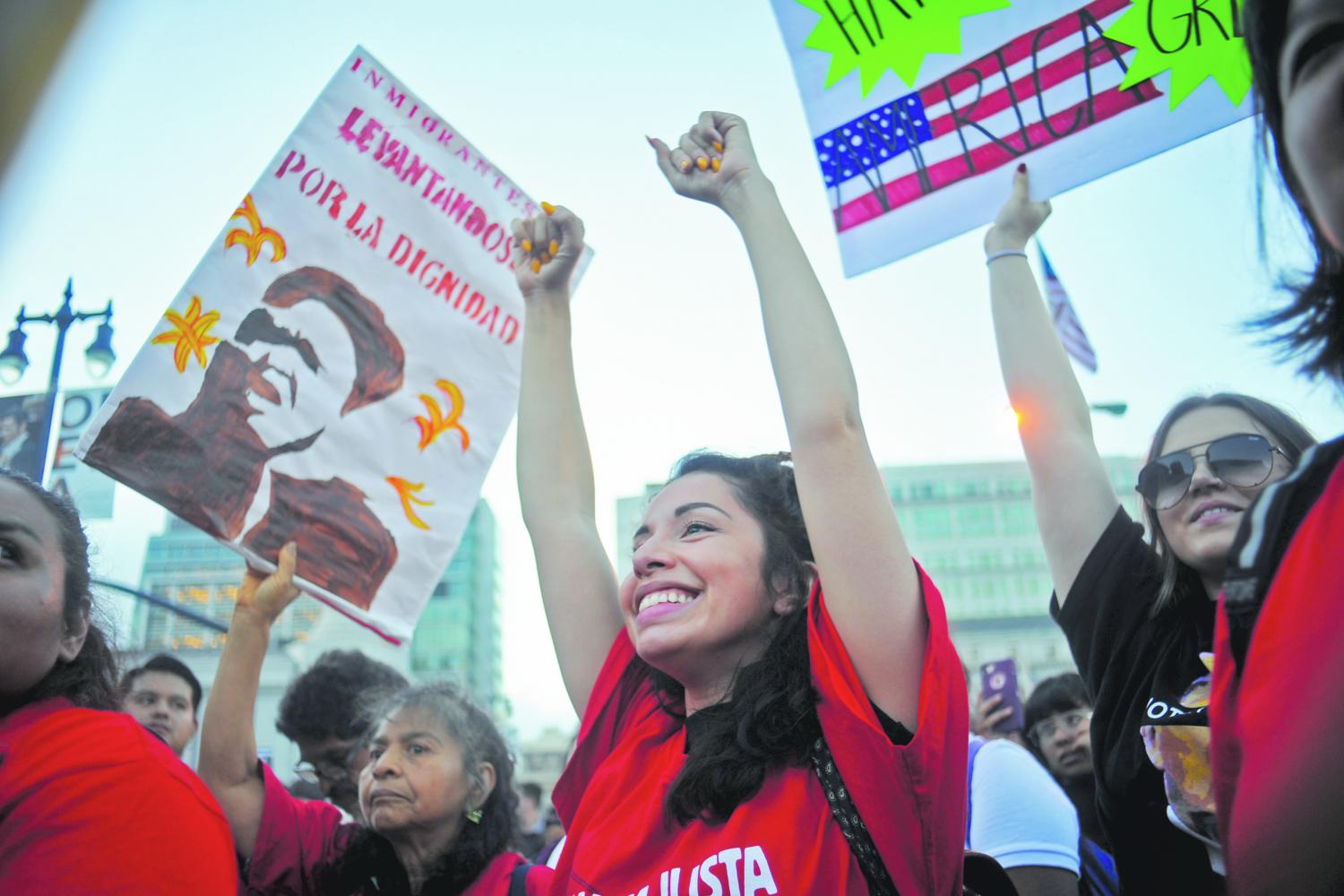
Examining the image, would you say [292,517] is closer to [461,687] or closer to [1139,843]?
[461,687]

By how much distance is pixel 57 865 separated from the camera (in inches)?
57.8

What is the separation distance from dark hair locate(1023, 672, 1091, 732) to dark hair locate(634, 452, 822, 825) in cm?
271

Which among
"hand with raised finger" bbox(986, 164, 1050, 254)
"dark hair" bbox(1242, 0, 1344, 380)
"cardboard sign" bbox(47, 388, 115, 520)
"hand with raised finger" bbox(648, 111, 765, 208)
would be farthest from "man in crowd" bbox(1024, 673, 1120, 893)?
"cardboard sign" bbox(47, 388, 115, 520)

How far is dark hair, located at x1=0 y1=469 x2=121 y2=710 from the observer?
2.03 metres

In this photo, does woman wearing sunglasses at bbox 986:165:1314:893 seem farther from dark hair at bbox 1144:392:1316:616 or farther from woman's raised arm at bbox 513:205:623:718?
woman's raised arm at bbox 513:205:623:718

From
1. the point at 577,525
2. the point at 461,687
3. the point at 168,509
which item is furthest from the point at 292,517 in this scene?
the point at 577,525

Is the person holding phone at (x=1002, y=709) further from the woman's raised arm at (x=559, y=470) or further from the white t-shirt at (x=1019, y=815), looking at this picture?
the woman's raised arm at (x=559, y=470)

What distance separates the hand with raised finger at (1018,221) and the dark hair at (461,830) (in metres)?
2.27

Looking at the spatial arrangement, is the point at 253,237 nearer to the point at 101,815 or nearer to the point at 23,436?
the point at 23,436

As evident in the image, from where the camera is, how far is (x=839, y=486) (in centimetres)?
183

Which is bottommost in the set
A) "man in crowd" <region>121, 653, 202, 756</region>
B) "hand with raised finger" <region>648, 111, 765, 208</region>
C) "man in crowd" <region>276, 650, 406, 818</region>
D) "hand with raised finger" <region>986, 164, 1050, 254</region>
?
"man in crowd" <region>121, 653, 202, 756</region>

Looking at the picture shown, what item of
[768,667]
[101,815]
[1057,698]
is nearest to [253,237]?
[101,815]

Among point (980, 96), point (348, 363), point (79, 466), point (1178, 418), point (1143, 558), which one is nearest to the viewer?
point (1143, 558)

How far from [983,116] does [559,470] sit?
164 centimetres
